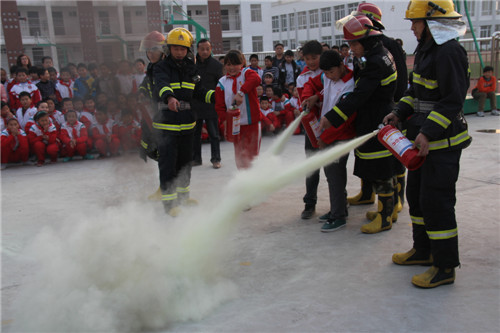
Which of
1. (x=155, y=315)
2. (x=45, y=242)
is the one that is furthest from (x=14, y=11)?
(x=155, y=315)

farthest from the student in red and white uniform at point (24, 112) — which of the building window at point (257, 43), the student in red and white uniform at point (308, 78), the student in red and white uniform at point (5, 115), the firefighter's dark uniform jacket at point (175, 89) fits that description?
the building window at point (257, 43)

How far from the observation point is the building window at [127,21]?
2606mm

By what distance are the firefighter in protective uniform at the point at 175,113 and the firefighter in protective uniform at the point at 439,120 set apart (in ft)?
8.18

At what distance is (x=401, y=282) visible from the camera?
3104 millimetres

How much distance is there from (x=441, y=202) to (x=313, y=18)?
44152mm

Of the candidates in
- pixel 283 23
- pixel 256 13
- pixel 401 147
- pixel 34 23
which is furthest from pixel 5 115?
pixel 283 23

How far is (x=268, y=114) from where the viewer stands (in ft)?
31.6

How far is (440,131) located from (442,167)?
0.27m

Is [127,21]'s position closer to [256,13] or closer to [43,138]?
[43,138]

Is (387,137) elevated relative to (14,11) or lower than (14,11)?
lower

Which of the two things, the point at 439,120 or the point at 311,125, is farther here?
the point at 311,125

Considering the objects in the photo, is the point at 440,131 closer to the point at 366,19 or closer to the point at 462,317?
the point at 462,317

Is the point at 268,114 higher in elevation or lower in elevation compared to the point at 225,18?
lower

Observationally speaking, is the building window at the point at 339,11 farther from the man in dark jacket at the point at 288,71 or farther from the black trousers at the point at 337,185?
the black trousers at the point at 337,185
